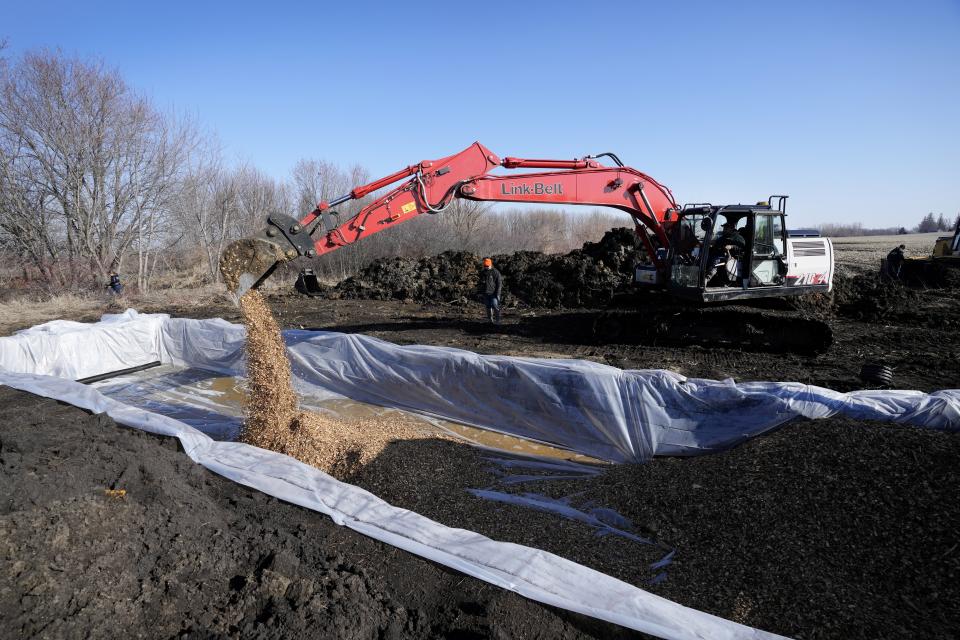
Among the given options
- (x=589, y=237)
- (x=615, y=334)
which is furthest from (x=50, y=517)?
(x=589, y=237)

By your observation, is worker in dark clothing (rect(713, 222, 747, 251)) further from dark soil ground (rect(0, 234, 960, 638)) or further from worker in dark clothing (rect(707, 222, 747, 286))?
dark soil ground (rect(0, 234, 960, 638))

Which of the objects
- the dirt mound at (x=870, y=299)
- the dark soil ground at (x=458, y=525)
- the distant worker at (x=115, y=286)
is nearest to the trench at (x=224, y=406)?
the dark soil ground at (x=458, y=525)

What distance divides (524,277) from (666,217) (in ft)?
20.8

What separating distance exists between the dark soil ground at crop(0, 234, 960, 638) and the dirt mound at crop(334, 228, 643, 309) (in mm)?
9566

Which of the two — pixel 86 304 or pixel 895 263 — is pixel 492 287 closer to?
pixel 895 263

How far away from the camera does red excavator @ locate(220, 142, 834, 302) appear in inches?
294

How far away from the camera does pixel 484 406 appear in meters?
6.39

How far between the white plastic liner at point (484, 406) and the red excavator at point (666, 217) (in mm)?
2122

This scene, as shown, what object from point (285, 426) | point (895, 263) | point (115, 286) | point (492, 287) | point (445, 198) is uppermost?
point (445, 198)

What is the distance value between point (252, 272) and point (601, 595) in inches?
176

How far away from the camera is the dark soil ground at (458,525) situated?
2.67m

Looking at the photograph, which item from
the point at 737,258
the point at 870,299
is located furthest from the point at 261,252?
the point at 870,299

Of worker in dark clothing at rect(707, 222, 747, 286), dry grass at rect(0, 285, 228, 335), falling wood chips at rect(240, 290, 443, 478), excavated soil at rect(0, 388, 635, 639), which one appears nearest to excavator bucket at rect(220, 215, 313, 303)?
falling wood chips at rect(240, 290, 443, 478)

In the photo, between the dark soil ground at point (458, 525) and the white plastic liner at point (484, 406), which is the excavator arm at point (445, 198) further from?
the dark soil ground at point (458, 525)
